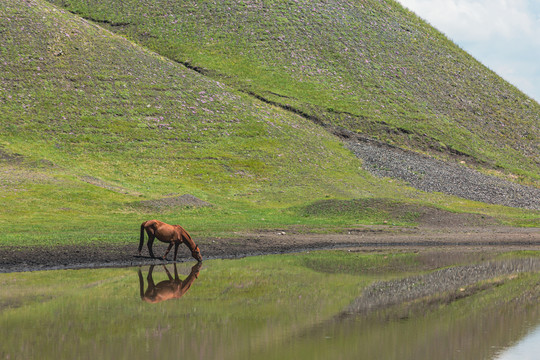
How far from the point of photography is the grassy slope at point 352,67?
103000mm

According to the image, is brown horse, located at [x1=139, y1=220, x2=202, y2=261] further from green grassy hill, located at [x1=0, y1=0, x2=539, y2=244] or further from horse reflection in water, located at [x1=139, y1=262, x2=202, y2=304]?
green grassy hill, located at [x1=0, y1=0, x2=539, y2=244]

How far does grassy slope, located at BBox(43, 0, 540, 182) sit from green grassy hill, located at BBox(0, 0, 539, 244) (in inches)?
15.6

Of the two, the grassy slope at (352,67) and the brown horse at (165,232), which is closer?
the brown horse at (165,232)

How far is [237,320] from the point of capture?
74.4 ft

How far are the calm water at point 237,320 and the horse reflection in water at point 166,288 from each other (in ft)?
0.15

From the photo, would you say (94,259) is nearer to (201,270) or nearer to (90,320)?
(201,270)

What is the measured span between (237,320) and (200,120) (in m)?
65.5

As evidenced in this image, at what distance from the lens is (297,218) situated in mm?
54844

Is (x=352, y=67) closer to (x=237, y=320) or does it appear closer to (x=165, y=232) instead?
(x=165, y=232)

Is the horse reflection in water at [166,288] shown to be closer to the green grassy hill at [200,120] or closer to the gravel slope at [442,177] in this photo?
the green grassy hill at [200,120]

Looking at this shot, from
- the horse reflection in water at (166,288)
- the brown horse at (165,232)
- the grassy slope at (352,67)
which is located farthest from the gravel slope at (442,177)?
the horse reflection in water at (166,288)

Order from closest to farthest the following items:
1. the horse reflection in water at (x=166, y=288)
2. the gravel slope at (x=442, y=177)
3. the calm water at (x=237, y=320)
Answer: the calm water at (x=237, y=320) < the horse reflection in water at (x=166, y=288) < the gravel slope at (x=442, y=177)

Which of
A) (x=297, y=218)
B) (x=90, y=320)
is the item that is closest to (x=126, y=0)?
(x=297, y=218)

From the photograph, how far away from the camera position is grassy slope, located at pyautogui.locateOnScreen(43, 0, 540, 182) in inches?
4055
